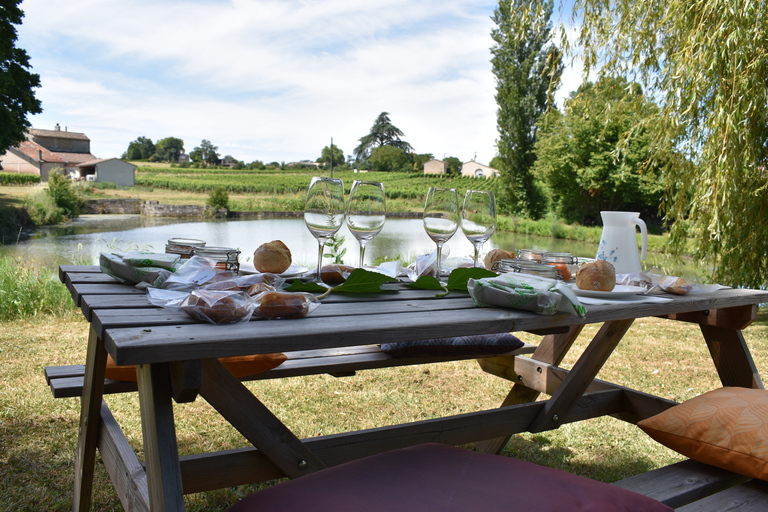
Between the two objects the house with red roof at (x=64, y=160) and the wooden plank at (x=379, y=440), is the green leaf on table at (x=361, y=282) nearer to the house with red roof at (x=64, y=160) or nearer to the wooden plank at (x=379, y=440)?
the wooden plank at (x=379, y=440)

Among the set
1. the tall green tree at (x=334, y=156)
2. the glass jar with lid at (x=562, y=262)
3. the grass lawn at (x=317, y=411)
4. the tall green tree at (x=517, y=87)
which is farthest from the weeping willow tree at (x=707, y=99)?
the tall green tree at (x=334, y=156)

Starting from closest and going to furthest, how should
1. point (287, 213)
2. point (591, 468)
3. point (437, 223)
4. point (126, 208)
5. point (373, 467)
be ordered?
point (373, 467) → point (437, 223) → point (591, 468) → point (287, 213) → point (126, 208)

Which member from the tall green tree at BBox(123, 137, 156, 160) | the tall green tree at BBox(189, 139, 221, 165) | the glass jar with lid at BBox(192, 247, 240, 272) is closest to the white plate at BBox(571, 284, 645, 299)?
the glass jar with lid at BBox(192, 247, 240, 272)

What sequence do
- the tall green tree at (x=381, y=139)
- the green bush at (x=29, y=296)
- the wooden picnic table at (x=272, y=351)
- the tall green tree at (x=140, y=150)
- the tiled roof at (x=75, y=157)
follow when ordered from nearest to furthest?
the wooden picnic table at (x=272, y=351), the green bush at (x=29, y=296), the tiled roof at (x=75, y=157), the tall green tree at (x=381, y=139), the tall green tree at (x=140, y=150)

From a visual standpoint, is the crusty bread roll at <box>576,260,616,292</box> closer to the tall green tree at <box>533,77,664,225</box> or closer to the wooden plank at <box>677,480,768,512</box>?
the wooden plank at <box>677,480,768,512</box>

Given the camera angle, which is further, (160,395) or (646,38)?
(646,38)

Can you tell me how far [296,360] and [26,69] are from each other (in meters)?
18.8

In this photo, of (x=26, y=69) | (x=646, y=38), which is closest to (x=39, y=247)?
(x=26, y=69)

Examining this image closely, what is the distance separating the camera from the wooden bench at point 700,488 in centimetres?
103

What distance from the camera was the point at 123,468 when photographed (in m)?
1.07

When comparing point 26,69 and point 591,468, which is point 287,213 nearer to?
point 26,69

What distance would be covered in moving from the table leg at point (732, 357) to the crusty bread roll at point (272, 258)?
1331 millimetres

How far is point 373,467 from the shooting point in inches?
34.7

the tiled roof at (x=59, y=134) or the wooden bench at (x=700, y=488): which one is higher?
the tiled roof at (x=59, y=134)
